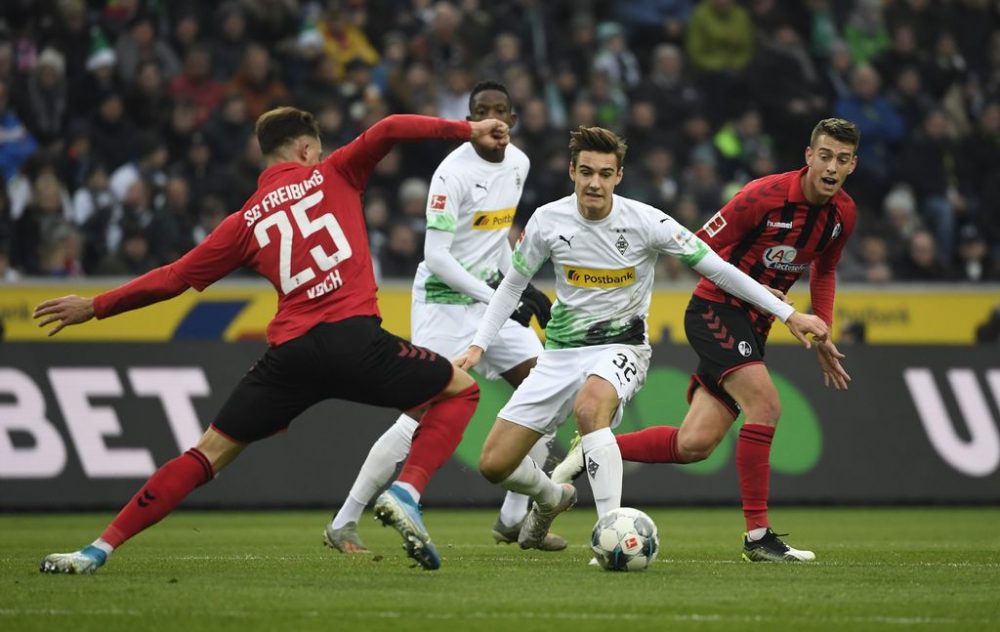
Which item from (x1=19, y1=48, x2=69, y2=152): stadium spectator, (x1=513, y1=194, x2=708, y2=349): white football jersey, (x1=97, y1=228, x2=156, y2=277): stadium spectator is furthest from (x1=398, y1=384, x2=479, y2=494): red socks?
(x1=19, y1=48, x2=69, y2=152): stadium spectator

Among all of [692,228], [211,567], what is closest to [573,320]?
[211,567]

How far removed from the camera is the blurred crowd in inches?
708

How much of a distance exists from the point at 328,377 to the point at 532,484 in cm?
193

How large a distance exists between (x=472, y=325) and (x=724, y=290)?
1.99 meters

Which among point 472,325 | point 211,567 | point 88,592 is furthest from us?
point 472,325

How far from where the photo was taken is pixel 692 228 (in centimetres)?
1927

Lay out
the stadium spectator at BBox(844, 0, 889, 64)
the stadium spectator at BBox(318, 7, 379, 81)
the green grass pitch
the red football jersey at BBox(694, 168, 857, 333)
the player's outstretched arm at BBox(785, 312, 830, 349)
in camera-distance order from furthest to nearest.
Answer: the stadium spectator at BBox(844, 0, 889, 64) < the stadium spectator at BBox(318, 7, 379, 81) < the red football jersey at BBox(694, 168, 857, 333) < the player's outstretched arm at BBox(785, 312, 830, 349) < the green grass pitch

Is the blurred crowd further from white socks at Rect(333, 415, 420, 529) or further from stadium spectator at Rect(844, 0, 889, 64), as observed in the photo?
white socks at Rect(333, 415, 420, 529)

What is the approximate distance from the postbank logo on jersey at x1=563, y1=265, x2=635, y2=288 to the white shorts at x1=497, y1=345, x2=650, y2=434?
37cm

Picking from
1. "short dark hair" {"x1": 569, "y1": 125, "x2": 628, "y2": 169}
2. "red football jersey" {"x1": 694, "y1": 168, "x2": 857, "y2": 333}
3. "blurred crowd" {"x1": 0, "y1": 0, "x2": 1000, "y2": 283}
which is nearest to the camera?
"short dark hair" {"x1": 569, "y1": 125, "x2": 628, "y2": 169}

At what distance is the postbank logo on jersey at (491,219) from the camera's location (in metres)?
10.9

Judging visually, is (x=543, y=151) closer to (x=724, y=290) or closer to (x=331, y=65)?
(x=331, y=65)

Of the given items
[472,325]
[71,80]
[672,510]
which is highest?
[71,80]

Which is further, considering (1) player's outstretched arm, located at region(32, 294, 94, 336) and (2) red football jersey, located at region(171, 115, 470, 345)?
(2) red football jersey, located at region(171, 115, 470, 345)
